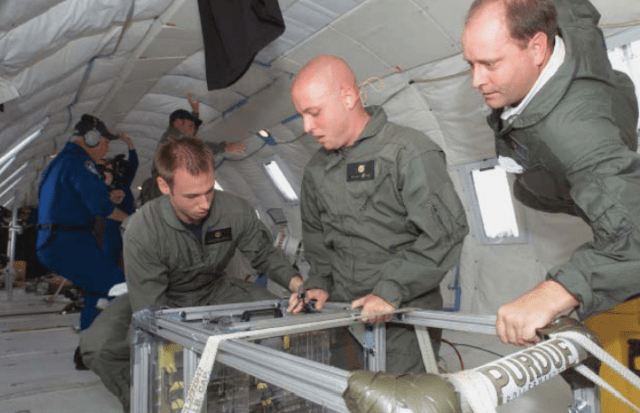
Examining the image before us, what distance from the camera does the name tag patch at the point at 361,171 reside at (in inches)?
83.3

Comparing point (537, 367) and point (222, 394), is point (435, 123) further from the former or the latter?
point (537, 367)

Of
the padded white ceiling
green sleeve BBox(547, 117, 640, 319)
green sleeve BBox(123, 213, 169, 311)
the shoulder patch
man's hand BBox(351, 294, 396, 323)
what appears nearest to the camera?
green sleeve BBox(547, 117, 640, 319)

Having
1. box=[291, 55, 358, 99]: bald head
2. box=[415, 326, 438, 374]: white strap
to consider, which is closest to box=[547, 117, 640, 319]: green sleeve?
box=[415, 326, 438, 374]: white strap

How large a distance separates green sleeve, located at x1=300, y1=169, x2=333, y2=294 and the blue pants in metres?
2.53

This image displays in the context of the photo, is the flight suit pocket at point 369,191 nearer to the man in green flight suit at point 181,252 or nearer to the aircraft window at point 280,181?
the man in green flight suit at point 181,252

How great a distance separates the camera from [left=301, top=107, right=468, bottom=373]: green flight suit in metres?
1.94

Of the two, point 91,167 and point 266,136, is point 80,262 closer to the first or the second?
point 91,167

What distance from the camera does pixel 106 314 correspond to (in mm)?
2852

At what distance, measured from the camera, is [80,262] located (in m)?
4.24

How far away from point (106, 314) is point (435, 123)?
355 cm

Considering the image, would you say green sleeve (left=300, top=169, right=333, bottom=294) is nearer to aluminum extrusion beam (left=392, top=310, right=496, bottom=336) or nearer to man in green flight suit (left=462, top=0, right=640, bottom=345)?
aluminum extrusion beam (left=392, top=310, right=496, bottom=336)

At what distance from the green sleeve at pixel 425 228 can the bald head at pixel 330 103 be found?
328 mm

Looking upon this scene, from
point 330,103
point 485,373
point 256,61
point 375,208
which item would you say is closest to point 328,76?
point 330,103

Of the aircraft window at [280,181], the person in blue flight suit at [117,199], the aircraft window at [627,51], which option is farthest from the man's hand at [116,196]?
the aircraft window at [627,51]
